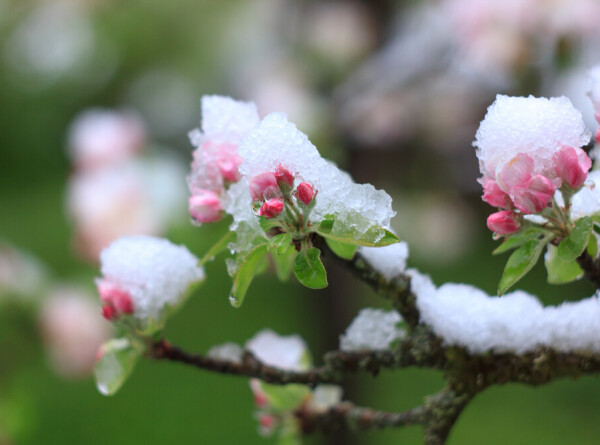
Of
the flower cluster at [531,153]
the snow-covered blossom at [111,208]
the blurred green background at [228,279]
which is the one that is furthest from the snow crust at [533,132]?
the snow-covered blossom at [111,208]

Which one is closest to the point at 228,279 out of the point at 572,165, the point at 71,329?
the point at 71,329

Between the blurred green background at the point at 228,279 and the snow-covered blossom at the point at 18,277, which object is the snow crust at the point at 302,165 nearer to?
the blurred green background at the point at 228,279

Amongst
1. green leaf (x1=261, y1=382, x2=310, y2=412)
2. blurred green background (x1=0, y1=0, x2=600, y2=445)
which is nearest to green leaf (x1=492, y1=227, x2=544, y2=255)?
green leaf (x1=261, y1=382, x2=310, y2=412)

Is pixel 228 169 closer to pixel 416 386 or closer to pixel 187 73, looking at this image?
pixel 416 386

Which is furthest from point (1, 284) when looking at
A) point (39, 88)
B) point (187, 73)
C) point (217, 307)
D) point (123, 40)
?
point (39, 88)

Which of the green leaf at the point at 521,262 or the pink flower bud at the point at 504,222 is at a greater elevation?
the pink flower bud at the point at 504,222

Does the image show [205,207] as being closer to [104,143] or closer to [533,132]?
[533,132]
